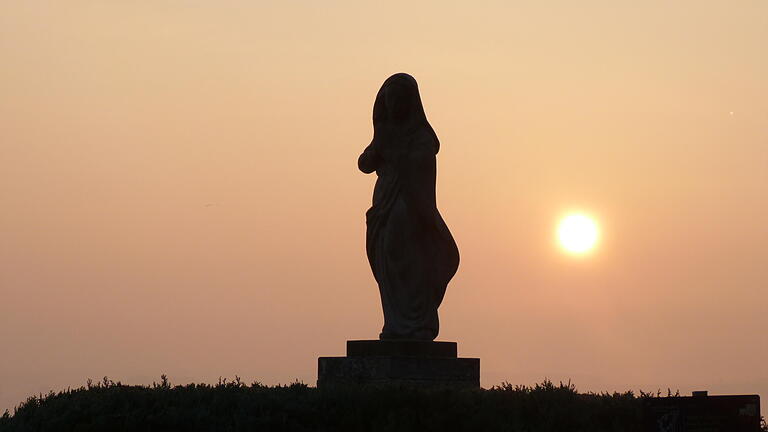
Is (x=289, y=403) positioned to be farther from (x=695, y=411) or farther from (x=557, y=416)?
(x=695, y=411)

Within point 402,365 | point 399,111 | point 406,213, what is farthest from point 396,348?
point 399,111

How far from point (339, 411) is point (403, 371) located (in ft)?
7.28

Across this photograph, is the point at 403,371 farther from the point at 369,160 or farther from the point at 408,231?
the point at 369,160

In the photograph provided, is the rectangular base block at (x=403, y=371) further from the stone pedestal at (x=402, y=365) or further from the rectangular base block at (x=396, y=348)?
the rectangular base block at (x=396, y=348)

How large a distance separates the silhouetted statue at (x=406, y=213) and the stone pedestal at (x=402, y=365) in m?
0.57

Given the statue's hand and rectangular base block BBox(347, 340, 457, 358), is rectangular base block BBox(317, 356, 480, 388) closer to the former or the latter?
rectangular base block BBox(347, 340, 457, 358)

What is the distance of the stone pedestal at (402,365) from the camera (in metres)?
19.6

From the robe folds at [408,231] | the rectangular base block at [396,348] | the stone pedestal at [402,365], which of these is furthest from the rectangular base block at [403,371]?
the robe folds at [408,231]

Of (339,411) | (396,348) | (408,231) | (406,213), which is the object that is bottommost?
(339,411)

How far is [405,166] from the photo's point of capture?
20797mm

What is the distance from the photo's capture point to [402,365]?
19.7m

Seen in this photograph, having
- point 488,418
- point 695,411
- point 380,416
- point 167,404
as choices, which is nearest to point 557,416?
point 488,418

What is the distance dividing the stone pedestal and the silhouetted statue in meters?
0.57

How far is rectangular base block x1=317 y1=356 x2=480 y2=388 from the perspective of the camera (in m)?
19.6
